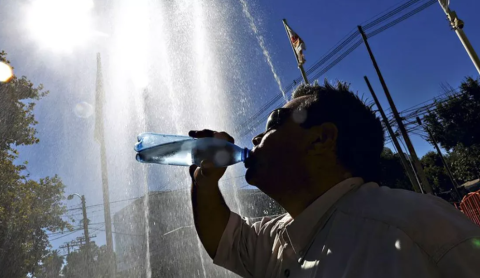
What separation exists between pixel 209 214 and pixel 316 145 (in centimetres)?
74

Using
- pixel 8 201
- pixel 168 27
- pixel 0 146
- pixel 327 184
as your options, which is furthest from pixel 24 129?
pixel 327 184

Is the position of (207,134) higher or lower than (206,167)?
higher

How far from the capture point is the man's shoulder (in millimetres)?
916

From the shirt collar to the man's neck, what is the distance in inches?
6.1

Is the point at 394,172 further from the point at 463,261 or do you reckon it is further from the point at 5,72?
the point at 463,261

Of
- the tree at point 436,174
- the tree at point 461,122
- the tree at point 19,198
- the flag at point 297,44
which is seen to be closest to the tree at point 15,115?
the tree at point 19,198

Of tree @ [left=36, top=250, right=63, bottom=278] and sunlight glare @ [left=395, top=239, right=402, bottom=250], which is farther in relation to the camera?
tree @ [left=36, top=250, right=63, bottom=278]

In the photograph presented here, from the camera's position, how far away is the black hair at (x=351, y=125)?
1.65 meters

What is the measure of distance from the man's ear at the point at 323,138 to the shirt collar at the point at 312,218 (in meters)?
0.27

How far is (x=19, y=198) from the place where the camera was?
12.5 metres

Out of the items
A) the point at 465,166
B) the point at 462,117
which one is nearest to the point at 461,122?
the point at 462,117

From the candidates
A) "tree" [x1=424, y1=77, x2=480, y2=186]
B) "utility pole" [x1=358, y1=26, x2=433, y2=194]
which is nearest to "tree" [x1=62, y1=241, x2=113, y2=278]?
"utility pole" [x1=358, y1=26, x2=433, y2=194]

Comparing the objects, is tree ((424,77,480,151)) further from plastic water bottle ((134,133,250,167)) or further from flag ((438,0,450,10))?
plastic water bottle ((134,133,250,167))

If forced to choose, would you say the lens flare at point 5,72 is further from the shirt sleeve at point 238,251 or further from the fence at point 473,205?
the fence at point 473,205
